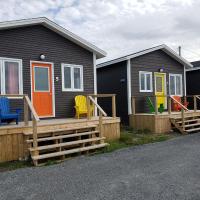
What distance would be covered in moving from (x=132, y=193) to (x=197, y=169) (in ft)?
6.17

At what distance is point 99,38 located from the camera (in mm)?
18547

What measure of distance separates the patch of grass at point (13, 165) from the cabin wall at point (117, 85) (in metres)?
6.38

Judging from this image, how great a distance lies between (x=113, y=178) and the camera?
4.80m

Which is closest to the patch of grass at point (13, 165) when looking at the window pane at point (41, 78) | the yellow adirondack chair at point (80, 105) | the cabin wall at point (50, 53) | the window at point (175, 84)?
the cabin wall at point (50, 53)

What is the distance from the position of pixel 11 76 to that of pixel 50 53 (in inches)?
60.5

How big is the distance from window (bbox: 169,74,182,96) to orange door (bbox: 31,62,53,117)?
6630 millimetres

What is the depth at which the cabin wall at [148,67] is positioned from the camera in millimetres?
11766

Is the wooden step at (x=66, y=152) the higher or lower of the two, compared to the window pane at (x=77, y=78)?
lower

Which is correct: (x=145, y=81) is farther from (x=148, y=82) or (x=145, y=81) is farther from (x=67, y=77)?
(x=67, y=77)

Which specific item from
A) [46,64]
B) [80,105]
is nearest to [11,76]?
[46,64]

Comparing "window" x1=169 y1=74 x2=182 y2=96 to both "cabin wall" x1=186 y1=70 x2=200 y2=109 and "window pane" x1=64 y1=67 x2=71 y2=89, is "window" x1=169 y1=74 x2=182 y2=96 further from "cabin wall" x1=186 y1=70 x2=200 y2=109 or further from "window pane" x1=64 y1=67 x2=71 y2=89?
"window pane" x1=64 y1=67 x2=71 y2=89

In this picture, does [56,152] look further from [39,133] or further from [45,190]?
[45,190]

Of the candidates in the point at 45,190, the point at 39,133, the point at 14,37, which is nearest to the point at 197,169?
the point at 45,190

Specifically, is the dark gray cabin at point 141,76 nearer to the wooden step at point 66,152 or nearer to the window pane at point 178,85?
the window pane at point 178,85
